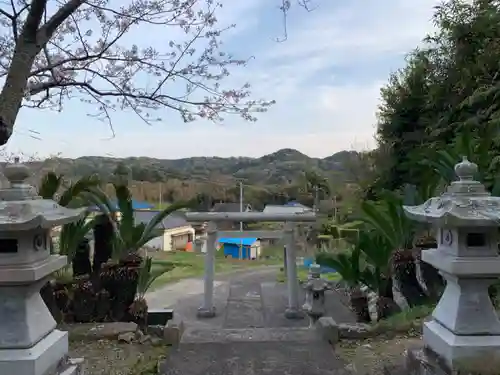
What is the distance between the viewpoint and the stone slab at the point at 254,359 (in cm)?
369

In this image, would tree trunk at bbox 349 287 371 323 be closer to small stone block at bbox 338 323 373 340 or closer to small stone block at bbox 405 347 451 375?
small stone block at bbox 338 323 373 340

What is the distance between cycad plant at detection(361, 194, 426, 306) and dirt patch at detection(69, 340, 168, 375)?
9.35 ft

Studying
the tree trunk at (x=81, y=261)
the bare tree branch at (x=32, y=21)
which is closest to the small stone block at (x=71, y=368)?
the tree trunk at (x=81, y=261)

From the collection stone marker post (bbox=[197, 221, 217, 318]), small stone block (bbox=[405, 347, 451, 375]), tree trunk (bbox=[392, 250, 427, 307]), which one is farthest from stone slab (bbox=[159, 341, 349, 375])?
stone marker post (bbox=[197, 221, 217, 318])

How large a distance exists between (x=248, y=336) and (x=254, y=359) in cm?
84

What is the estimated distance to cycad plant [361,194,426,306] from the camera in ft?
18.5

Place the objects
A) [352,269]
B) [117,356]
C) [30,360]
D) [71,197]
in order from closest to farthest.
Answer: [30,360]
[117,356]
[71,197]
[352,269]

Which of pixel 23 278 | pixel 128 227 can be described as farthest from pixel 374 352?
pixel 128 227

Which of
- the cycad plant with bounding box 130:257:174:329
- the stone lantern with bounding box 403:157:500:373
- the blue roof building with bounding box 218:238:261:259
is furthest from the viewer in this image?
the blue roof building with bounding box 218:238:261:259

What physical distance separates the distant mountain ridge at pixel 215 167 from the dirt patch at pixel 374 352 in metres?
3.18

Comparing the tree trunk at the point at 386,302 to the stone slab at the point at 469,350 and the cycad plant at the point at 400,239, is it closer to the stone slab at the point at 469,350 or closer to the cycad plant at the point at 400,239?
the cycad plant at the point at 400,239

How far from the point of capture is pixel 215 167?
12867mm

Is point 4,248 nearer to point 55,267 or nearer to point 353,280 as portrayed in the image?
point 55,267

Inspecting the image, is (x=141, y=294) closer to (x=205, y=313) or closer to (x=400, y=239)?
(x=205, y=313)
